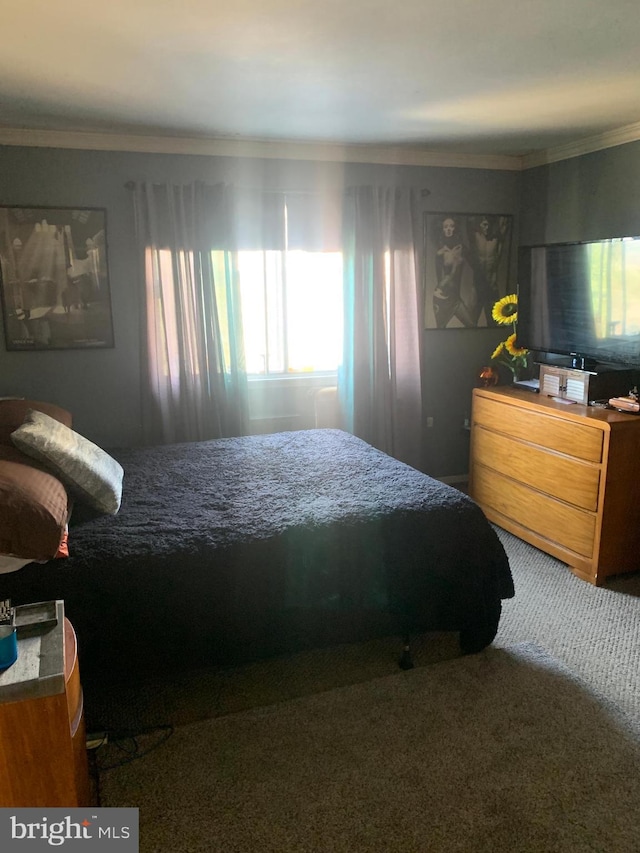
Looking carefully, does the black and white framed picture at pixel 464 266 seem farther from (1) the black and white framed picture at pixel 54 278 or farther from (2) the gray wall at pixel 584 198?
(1) the black and white framed picture at pixel 54 278

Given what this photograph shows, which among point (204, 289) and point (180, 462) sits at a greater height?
point (204, 289)

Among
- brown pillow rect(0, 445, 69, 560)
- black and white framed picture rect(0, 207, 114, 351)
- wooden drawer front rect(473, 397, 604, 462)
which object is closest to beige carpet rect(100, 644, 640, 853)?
brown pillow rect(0, 445, 69, 560)

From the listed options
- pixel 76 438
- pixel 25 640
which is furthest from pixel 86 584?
pixel 76 438

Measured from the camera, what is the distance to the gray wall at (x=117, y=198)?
3.45m

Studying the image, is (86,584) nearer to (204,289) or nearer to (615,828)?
(615,828)

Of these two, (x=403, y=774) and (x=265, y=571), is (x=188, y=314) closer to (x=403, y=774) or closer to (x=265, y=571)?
(x=265, y=571)

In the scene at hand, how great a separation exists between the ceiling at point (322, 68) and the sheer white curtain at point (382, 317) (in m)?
0.52

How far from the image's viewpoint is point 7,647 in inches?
58.9

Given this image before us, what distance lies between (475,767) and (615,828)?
0.39m

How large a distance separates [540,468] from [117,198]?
2.86m

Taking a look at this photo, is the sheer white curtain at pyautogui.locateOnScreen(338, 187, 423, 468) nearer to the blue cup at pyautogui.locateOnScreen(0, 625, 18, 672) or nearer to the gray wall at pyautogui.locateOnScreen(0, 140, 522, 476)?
the gray wall at pyautogui.locateOnScreen(0, 140, 522, 476)

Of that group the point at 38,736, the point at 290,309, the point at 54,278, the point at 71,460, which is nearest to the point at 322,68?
the point at 290,309

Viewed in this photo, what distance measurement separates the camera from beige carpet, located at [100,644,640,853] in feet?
5.40

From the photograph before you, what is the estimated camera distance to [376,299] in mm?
4051
